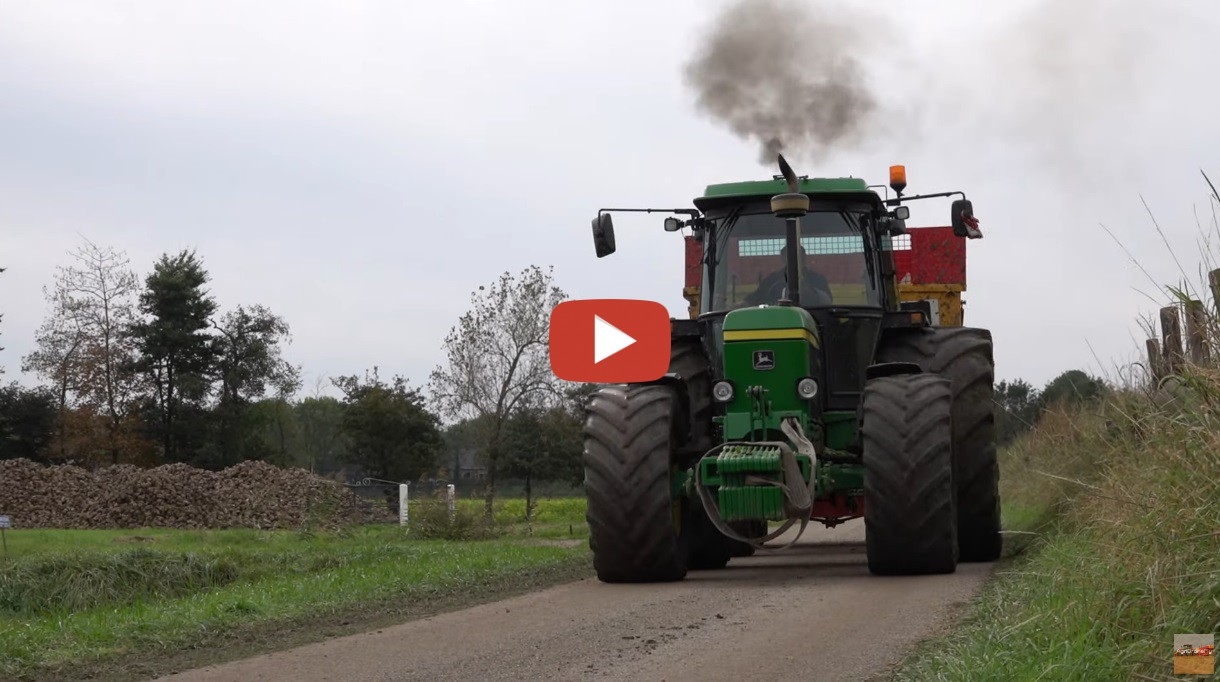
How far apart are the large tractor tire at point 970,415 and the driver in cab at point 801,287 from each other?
0.87m

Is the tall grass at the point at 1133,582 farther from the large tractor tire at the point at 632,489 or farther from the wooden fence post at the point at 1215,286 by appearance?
the large tractor tire at the point at 632,489

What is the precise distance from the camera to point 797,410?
11.8 meters

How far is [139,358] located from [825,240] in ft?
153

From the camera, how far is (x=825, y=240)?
12859 millimetres

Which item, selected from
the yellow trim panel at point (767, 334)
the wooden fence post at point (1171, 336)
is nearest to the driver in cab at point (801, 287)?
the yellow trim panel at point (767, 334)

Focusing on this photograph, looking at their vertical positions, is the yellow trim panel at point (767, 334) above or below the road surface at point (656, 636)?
above

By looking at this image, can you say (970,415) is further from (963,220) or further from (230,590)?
(230,590)

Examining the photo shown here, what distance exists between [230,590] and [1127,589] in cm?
1068

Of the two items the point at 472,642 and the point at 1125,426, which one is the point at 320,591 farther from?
the point at 1125,426

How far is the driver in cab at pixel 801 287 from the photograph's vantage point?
1263 cm

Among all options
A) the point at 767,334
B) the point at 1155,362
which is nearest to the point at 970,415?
the point at 767,334

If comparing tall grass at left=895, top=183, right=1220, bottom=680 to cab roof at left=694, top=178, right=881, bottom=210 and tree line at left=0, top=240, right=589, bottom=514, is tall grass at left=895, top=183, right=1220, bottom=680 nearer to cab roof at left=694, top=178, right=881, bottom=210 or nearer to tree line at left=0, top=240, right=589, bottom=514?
cab roof at left=694, top=178, right=881, bottom=210

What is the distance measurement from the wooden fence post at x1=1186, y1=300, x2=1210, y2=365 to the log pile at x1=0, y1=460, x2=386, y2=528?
2920 cm

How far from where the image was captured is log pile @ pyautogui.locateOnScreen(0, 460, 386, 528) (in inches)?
1464
